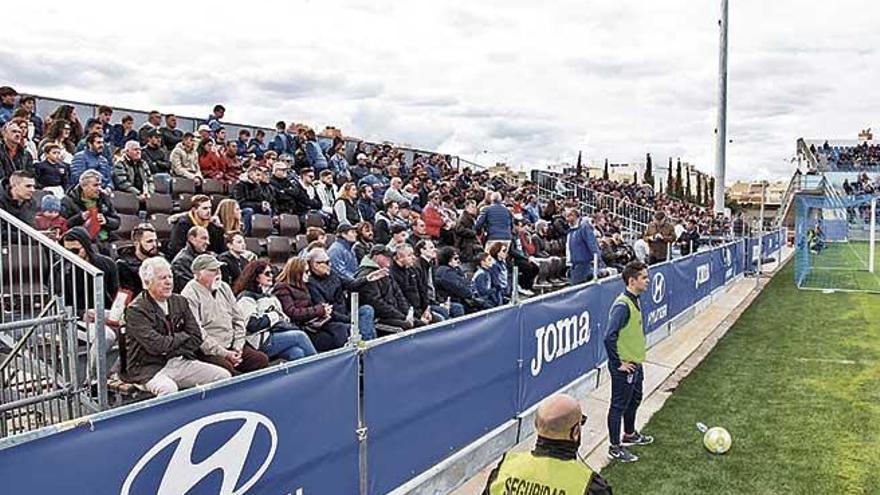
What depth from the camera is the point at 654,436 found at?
25.0 ft

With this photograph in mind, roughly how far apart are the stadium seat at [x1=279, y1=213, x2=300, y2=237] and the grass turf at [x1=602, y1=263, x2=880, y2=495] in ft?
18.7

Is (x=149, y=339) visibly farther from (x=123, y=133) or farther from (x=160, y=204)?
(x=123, y=133)

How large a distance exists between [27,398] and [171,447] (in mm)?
2093

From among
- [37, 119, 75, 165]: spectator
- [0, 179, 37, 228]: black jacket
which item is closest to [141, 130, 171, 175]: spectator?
[37, 119, 75, 165]: spectator

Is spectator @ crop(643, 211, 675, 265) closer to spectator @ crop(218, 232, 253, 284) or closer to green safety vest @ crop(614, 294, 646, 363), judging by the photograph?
green safety vest @ crop(614, 294, 646, 363)

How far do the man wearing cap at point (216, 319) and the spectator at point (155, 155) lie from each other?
19.0ft

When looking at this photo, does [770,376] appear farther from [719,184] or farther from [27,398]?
[719,184]

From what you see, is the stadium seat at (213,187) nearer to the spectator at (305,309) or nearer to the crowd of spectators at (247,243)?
the crowd of spectators at (247,243)

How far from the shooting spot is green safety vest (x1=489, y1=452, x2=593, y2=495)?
3.11m

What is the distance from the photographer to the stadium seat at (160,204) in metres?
10.1

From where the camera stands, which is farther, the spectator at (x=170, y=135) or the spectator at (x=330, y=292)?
the spectator at (x=170, y=135)

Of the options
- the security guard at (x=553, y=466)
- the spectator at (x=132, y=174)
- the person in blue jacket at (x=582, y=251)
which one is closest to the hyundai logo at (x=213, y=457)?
the security guard at (x=553, y=466)

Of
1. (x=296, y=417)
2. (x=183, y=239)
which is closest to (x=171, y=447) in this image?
(x=296, y=417)

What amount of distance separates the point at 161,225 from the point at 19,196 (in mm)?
2969
